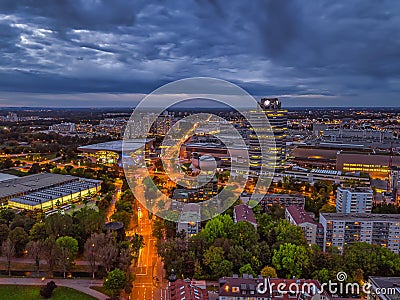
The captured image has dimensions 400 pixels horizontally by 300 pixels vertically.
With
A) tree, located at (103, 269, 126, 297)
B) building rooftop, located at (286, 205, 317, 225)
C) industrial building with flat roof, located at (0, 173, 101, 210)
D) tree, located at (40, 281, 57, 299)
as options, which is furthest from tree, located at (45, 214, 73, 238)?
building rooftop, located at (286, 205, 317, 225)

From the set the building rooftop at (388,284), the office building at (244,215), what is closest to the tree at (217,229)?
the office building at (244,215)

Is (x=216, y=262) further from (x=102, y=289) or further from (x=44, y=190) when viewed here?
(x=44, y=190)

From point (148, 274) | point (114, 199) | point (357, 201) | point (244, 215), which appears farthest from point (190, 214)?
point (357, 201)

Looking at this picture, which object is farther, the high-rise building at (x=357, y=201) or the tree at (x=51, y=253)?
the high-rise building at (x=357, y=201)

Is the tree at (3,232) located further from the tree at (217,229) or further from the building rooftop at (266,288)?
the building rooftop at (266,288)

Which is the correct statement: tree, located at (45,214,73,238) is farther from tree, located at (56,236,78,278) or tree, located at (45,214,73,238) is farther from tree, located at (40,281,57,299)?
tree, located at (40,281,57,299)

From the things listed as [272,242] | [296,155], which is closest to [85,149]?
[296,155]
